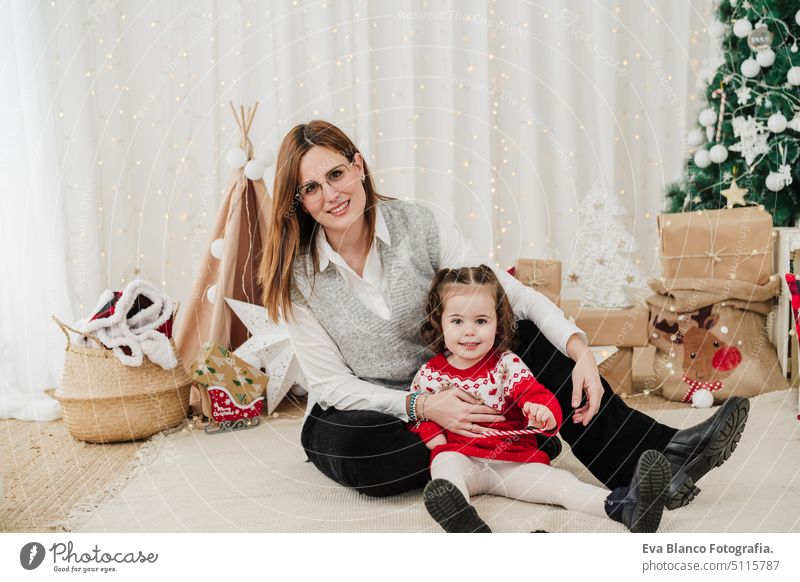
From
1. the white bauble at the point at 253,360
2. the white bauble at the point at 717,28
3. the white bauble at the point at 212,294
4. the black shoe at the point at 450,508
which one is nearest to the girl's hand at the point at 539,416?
the black shoe at the point at 450,508

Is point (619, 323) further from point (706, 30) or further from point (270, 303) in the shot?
point (706, 30)

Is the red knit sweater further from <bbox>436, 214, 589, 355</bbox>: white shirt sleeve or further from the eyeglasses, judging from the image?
the eyeglasses

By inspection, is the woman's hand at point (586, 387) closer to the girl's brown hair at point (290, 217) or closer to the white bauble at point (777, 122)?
the girl's brown hair at point (290, 217)

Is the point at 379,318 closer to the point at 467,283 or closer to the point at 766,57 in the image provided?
the point at 467,283

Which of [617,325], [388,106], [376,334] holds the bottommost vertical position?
[617,325]

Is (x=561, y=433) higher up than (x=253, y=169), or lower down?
lower down

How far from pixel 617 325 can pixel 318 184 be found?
41.6 inches

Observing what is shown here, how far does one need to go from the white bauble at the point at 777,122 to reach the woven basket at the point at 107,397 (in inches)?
74.3

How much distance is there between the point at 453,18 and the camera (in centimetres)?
296

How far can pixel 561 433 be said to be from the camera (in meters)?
1.54

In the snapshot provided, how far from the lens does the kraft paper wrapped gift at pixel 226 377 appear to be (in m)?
2.15

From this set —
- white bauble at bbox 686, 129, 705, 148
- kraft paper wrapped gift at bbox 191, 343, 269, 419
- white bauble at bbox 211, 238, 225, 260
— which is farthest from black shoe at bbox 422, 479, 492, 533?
white bauble at bbox 686, 129, 705, 148

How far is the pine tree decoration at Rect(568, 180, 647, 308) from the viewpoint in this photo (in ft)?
7.72

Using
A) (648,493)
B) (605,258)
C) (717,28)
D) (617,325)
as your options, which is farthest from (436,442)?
(717,28)
